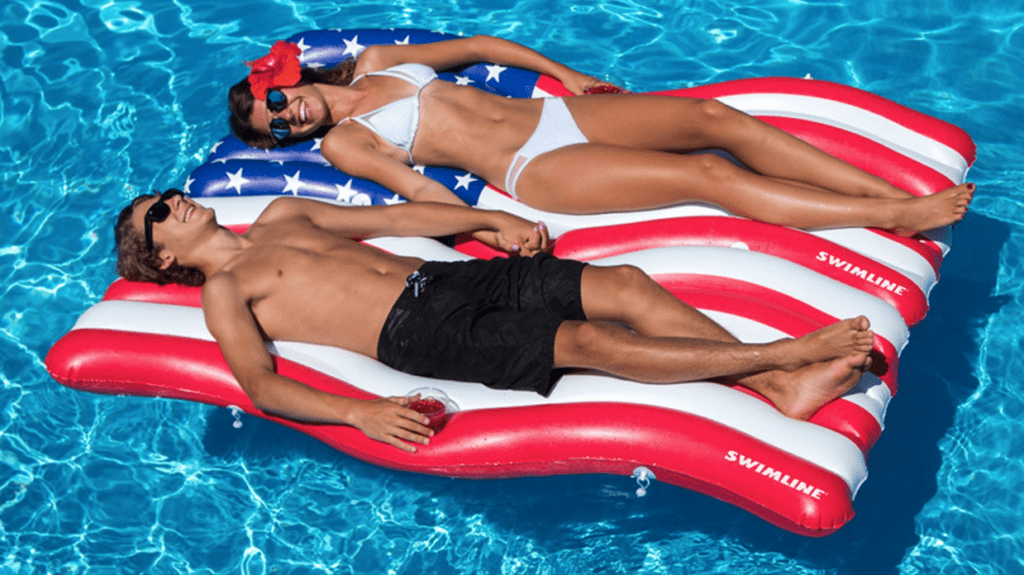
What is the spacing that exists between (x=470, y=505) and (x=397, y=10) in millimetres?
4276

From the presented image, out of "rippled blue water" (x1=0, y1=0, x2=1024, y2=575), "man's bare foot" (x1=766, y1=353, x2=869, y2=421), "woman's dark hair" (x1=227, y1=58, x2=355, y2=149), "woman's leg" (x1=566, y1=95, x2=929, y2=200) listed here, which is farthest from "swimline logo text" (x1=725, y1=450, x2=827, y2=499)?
"woman's dark hair" (x1=227, y1=58, x2=355, y2=149)

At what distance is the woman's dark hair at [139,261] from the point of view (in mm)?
3988

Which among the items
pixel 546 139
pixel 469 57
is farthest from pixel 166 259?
pixel 469 57

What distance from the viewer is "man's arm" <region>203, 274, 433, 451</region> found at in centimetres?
352

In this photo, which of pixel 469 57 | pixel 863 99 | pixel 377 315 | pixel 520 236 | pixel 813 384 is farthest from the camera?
pixel 469 57

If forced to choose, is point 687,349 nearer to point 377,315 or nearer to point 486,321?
point 486,321

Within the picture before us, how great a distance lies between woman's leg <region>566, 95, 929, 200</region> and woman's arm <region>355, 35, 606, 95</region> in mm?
542

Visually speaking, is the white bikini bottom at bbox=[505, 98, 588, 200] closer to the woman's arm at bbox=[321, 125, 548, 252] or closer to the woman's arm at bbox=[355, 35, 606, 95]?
the woman's arm at bbox=[321, 125, 548, 252]

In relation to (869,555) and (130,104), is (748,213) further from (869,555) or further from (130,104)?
(130,104)

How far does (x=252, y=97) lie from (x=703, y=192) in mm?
2387

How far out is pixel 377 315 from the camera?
3777 mm

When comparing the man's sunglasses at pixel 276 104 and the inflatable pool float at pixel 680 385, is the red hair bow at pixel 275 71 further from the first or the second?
the inflatable pool float at pixel 680 385

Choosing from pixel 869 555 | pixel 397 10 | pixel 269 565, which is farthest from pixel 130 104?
pixel 869 555

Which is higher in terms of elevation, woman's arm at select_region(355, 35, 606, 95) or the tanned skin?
woman's arm at select_region(355, 35, 606, 95)
